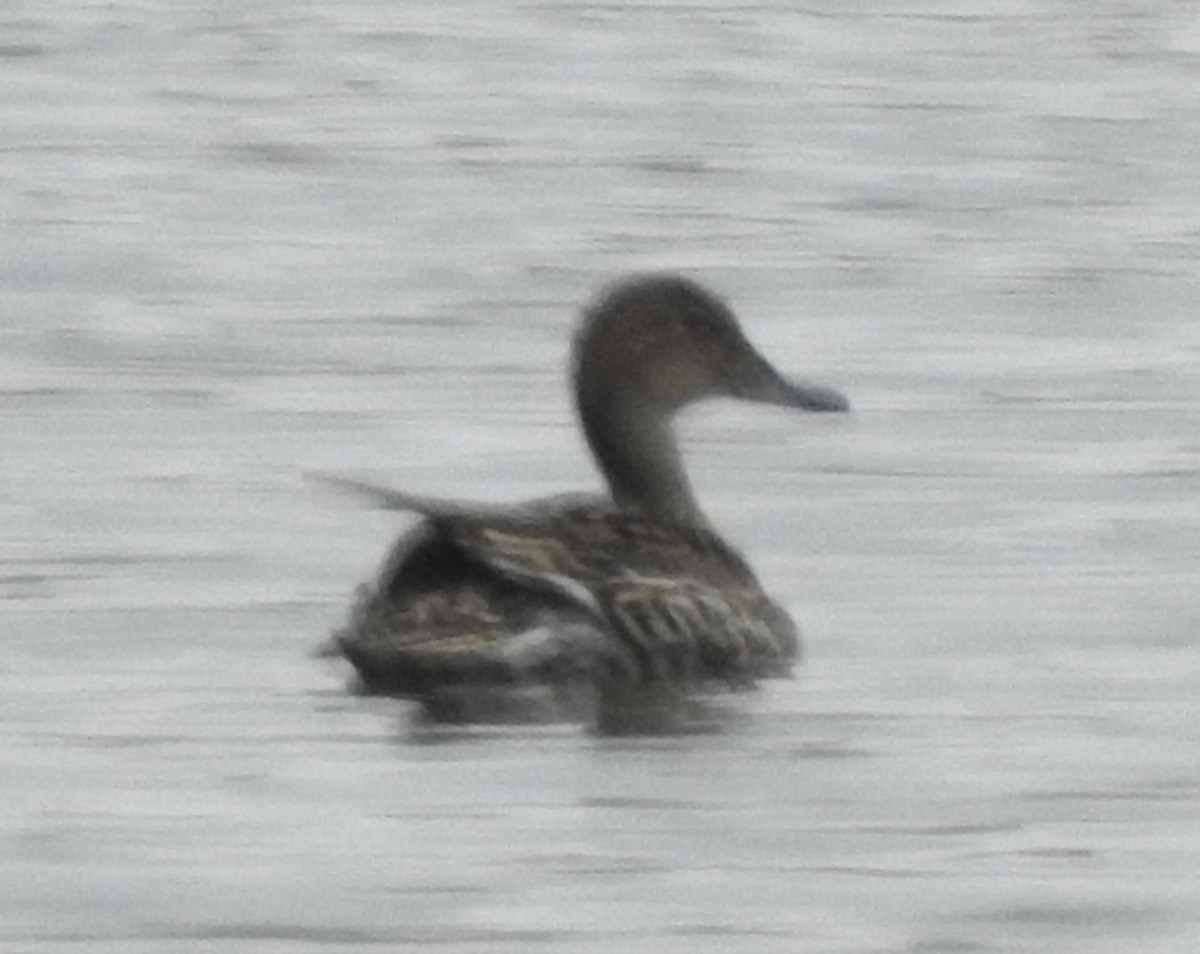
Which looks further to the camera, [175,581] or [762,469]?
[762,469]

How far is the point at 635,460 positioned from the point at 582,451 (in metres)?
2.24

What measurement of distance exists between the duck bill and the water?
1.50 feet

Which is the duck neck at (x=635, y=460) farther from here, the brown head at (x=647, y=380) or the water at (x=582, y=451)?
the water at (x=582, y=451)

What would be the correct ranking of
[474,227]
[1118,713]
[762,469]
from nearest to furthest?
[1118,713] → [762,469] → [474,227]

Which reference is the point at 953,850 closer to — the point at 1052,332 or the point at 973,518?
the point at 973,518

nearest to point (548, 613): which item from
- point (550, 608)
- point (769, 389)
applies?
point (550, 608)

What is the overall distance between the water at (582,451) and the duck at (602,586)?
0.49 ft

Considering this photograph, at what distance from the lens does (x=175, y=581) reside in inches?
498

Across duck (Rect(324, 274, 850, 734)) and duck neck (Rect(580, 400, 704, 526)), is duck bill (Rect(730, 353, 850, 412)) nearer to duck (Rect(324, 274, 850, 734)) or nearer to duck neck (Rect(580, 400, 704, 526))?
duck (Rect(324, 274, 850, 734))

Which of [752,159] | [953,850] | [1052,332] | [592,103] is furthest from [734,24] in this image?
[953,850]

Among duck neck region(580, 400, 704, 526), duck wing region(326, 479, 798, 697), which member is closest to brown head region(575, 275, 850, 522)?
duck neck region(580, 400, 704, 526)

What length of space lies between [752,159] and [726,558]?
28.1 feet

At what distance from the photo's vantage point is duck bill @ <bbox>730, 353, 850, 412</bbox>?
12.7 metres

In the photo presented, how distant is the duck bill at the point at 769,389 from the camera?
41.8 feet
